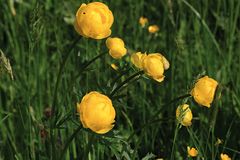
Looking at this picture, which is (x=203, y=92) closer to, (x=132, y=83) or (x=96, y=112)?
(x=96, y=112)

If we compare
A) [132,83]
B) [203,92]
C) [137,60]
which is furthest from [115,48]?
[132,83]

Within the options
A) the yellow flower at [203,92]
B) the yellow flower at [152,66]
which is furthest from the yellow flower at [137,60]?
the yellow flower at [203,92]

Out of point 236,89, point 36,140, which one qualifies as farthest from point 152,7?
point 36,140

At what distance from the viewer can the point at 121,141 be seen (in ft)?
4.46

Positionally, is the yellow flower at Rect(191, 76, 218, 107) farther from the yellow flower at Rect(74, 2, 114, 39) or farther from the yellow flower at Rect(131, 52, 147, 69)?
the yellow flower at Rect(74, 2, 114, 39)

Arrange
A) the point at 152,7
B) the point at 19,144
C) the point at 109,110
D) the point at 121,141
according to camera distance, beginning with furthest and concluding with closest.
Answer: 1. the point at 152,7
2. the point at 19,144
3. the point at 121,141
4. the point at 109,110

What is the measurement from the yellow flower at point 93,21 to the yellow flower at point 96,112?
173mm

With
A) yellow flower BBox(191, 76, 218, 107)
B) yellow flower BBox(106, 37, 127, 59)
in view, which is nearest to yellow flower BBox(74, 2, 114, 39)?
yellow flower BBox(106, 37, 127, 59)

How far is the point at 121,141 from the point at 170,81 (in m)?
0.65

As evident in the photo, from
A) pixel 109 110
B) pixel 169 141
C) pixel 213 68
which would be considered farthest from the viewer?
pixel 213 68

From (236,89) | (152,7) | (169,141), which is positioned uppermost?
(152,7)

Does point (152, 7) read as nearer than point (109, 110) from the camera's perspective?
No

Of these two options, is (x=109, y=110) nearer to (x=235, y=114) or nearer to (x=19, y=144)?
(x=19, y=144)

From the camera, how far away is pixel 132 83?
1771mm
